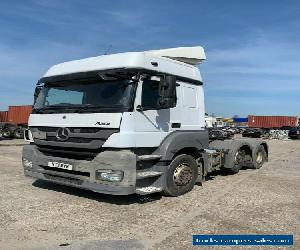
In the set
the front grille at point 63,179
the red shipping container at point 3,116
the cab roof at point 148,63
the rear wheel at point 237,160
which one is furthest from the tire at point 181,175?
the red shipping container at point 3,116

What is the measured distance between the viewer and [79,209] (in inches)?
267

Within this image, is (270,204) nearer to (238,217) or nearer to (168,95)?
(238,217)

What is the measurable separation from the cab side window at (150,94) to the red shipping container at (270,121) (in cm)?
4765

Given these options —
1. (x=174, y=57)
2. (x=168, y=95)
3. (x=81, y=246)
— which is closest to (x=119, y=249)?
(x=81, y=246)

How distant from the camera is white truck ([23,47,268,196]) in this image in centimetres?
672

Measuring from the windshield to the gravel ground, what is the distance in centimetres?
175

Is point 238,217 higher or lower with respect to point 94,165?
lower

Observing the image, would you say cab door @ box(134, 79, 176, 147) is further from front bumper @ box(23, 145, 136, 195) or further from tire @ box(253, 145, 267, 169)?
tire @ box(253, 145, 267, 169)

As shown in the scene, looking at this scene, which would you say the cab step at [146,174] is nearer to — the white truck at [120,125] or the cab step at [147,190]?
the white truck at [120,125]

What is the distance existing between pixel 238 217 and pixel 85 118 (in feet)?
10.2

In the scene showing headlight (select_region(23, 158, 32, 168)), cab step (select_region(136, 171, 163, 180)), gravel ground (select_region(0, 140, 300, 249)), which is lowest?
gravel ground (select_region(0, 140, 300, 249))

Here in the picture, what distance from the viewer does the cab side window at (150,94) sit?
7.11 meters

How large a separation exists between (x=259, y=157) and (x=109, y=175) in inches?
293

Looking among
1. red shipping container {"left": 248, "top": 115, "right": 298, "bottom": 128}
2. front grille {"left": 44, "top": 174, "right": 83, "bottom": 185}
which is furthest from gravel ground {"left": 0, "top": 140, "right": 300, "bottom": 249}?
red shipping container {"left": 248, "top": 115, "right": 298, "bottom": 128}
